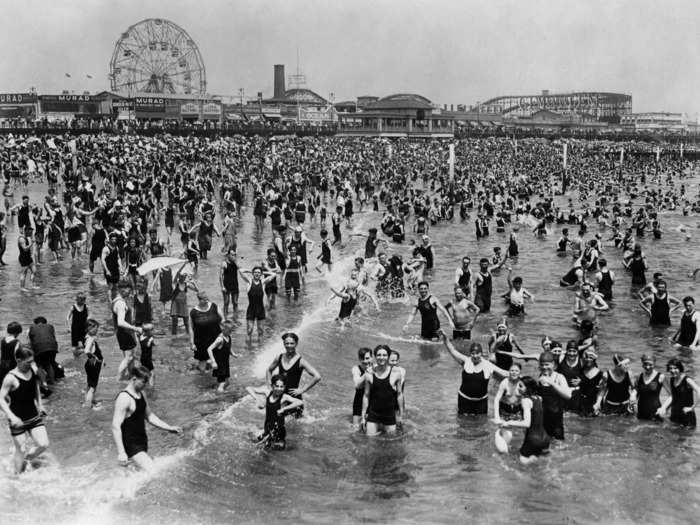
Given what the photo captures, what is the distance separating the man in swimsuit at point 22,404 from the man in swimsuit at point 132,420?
1096 mm

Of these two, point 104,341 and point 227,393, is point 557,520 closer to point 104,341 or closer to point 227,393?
point 227,393

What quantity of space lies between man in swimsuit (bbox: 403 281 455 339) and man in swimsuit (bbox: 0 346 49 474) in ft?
19.3

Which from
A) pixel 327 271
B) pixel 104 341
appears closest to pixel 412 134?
pixel 327 271

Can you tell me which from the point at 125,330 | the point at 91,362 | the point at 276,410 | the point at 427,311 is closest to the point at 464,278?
the point at 427,311

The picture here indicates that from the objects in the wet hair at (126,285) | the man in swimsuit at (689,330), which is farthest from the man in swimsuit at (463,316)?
the wet hair at (126,285)

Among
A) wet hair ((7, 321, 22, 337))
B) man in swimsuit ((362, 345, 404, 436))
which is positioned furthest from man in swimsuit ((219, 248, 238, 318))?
man in swimsuit ((362, 345, 404, 436))

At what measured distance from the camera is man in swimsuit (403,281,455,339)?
36.5 feet

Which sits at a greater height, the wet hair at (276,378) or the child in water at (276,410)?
the wet hair at (276,378)

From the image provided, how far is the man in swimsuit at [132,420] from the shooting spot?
6090 millimetres

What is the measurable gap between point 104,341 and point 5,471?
467cm

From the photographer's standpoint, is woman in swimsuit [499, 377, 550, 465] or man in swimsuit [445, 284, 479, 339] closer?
woman in swimsuit [499, 377, 550, 465]

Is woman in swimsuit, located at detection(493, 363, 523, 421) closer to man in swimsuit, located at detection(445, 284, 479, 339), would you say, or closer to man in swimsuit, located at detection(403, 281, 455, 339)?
man in swimsuit, located at detection(403, 281, 455, 339)

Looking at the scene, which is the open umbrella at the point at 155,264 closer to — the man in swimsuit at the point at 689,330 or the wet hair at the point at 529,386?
the wet hair at the point at 529,386

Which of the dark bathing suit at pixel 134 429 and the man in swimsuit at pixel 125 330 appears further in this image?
the man in swimsuit at pixel 125 330
